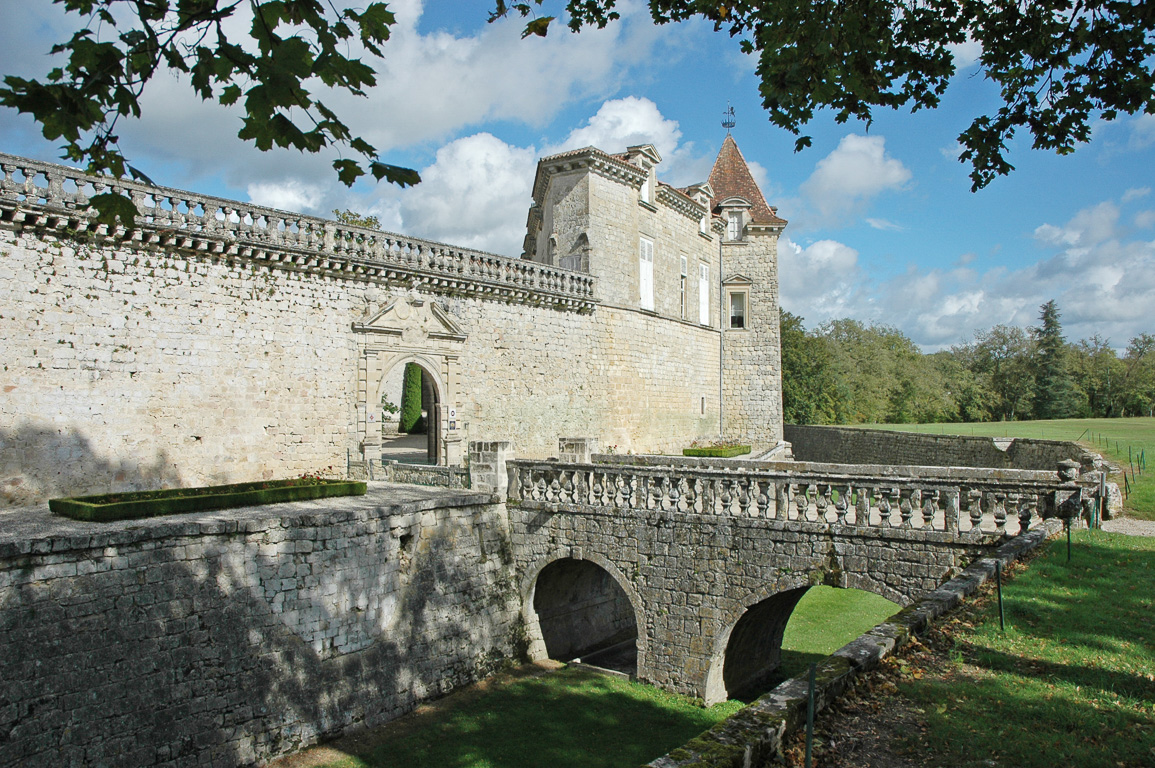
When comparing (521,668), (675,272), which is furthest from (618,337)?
(521,668)

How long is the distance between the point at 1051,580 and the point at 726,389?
20.3 metres

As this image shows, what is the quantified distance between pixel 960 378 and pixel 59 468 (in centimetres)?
6650

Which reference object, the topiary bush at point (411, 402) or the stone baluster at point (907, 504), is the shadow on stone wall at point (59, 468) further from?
the topiary bush at point (411, 402)

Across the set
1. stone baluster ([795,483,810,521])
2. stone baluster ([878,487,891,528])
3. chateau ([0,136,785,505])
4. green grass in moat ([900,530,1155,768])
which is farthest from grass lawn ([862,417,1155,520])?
chateau ([0,136,785,505])

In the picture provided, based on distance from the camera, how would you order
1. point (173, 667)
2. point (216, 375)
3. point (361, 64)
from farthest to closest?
point (216, 375), point (173, 667), point (361, 64)

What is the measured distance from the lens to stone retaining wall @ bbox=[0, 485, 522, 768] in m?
8.56

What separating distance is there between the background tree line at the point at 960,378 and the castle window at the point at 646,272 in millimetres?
27256

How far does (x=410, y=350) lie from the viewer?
17312mm

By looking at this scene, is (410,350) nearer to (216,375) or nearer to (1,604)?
(216,375)

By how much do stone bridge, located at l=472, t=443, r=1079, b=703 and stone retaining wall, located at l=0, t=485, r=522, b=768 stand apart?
187 cm

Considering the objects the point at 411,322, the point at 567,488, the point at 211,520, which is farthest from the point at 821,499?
the point at 411,322

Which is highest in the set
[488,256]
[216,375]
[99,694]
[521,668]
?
[488,256]

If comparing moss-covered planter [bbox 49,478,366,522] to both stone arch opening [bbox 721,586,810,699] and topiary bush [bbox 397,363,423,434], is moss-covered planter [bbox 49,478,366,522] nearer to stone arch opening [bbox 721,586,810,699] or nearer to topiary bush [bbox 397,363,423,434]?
stone arch opening [bbox 721,586,810,699]

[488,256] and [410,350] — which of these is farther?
[488,256]
